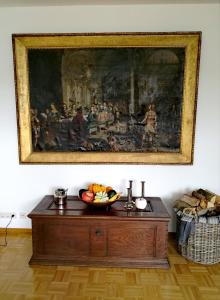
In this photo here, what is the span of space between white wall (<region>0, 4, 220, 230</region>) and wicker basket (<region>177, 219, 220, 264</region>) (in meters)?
0.48

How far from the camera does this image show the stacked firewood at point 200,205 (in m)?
2.29

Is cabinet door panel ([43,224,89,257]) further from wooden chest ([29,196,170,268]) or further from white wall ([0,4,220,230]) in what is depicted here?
white wall ([0,4,220,230])

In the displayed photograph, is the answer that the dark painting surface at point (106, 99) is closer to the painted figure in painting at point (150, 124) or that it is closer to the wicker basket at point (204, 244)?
the painted figure in painting at point (150, 124)

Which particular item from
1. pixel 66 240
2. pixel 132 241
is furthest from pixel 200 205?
pixel 66 240

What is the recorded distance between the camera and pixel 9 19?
2.52 m

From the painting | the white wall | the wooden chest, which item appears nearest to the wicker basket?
the wooden chest

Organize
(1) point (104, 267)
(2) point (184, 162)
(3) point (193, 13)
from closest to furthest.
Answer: (1) point (104, 267)
(3) point (193, 13)
(2) point (184, 162)

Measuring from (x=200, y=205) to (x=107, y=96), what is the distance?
4.40 feet

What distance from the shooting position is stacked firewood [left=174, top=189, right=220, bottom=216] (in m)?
2.29

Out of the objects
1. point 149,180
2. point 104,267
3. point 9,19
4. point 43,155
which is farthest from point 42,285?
point 9,19

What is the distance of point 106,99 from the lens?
2.58m

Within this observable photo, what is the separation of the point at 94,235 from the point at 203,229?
94cm

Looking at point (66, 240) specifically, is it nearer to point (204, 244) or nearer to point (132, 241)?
point (132, 241)

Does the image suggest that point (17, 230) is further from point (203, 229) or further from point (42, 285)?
point (203, 229)
